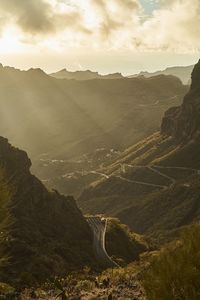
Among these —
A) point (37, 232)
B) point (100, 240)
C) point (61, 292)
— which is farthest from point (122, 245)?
point (61, 292)

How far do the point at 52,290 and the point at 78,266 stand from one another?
40.8 meters

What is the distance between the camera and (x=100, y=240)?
114m

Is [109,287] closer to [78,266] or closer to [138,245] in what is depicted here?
[78,266]

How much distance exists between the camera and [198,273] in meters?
26.6

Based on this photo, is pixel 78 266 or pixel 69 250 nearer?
pixel 78 266

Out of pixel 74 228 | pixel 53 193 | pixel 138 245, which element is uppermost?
pixel 53 193

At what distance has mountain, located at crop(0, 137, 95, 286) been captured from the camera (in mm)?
67875

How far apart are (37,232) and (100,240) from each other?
24958mm

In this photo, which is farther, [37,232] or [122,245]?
[122,245]

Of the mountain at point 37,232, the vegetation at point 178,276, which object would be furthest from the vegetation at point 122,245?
the vegetation at point 178,276

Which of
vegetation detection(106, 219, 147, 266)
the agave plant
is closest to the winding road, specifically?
vegetation detection(106, 219, 147, 266)

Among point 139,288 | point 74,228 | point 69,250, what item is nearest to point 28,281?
point 139,288

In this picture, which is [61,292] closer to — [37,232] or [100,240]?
[37,232]

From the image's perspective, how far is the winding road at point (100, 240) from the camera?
97.9 metres
